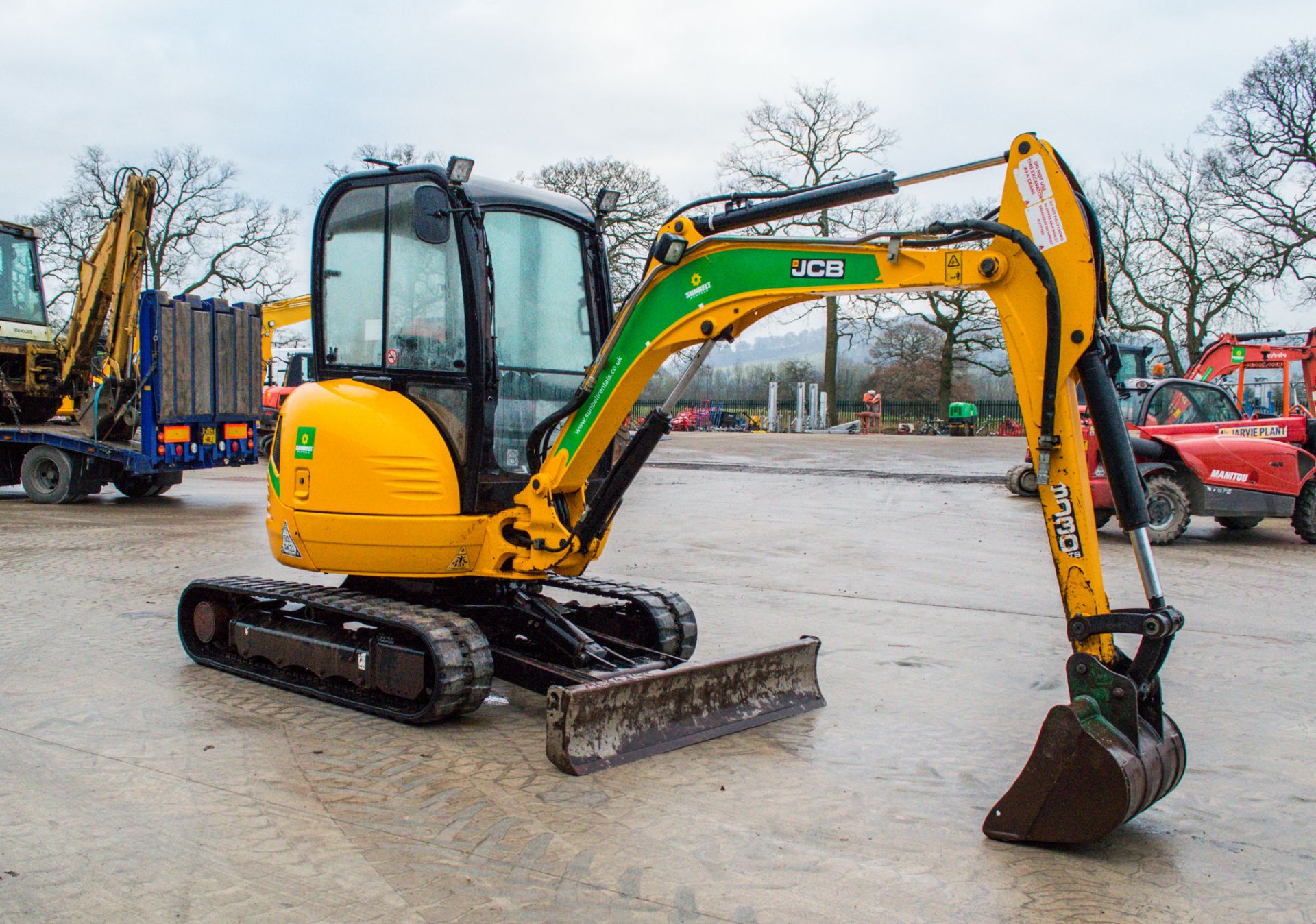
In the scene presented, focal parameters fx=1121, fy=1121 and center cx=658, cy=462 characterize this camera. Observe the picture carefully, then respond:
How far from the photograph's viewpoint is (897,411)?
52250 mm

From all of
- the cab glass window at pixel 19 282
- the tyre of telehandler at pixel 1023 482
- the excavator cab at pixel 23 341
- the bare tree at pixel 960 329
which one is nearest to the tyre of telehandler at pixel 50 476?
the excavator cab at pixel 23 341

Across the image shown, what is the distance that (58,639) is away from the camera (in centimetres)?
704

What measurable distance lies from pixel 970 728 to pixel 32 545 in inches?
379

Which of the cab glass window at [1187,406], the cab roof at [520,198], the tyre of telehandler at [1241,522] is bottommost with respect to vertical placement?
the tyre of telehandler at [1241,522]

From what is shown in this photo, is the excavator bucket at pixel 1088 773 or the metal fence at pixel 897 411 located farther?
the metal fence at pixel 897 411

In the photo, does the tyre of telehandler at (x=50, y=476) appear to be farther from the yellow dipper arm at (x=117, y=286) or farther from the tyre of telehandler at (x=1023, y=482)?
the tyre of telehandler at (x=1023, y=482)

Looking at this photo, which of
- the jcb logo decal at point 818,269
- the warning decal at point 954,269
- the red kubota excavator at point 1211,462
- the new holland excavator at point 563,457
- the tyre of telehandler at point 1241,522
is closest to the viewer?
the new holland excavator at point 563,457

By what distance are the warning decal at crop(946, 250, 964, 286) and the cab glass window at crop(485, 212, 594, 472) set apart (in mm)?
2345

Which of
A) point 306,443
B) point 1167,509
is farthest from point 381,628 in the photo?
point 1167,509

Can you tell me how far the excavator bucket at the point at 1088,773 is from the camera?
384cm

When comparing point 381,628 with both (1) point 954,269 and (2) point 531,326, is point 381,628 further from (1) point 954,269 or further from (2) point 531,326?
(1) point 954,269

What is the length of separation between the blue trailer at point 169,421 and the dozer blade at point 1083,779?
1298cm

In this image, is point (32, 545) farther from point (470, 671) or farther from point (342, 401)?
point (470, 671)

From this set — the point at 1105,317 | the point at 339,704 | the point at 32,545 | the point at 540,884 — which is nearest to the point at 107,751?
the point at 339,704
